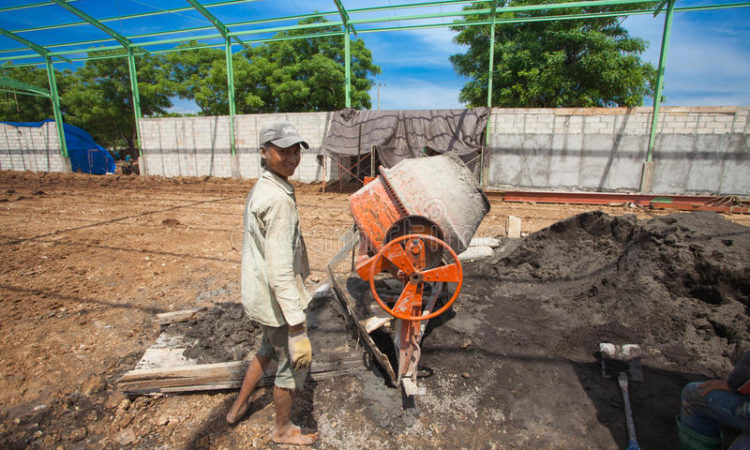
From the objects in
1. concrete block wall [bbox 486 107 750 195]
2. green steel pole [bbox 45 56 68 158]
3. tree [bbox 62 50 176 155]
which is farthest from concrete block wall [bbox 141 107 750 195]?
tree [bbox 62 50 176 155]

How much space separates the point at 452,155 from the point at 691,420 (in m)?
2.10

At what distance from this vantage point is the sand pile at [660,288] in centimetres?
290

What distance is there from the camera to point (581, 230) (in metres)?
5.19

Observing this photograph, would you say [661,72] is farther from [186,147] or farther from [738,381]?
[186,147]

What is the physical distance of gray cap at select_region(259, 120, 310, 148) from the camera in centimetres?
171

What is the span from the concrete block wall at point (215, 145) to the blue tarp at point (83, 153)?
4.90 meters

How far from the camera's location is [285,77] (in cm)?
2028

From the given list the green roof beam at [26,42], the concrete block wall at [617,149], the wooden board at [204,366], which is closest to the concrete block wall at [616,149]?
the concrete block wall at [617,149]

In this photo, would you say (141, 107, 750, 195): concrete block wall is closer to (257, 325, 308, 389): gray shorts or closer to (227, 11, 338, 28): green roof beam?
(227, 11, 338, 28): green roof beam

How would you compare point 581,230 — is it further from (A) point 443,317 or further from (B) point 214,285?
(B) point 214,285

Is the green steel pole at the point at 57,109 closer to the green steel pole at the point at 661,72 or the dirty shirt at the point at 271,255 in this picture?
the dirty shirt at the point at 271,255

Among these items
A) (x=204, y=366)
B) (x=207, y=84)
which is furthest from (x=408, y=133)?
(x=207, y=84)

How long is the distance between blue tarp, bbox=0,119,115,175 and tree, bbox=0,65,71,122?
24.4 ft

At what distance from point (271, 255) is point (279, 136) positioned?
0.58 m
